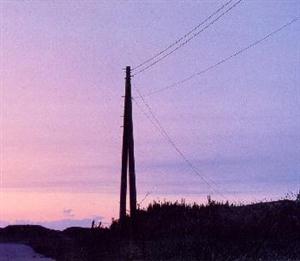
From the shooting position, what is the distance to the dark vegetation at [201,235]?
2445 cm

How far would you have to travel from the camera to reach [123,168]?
31.0 meters

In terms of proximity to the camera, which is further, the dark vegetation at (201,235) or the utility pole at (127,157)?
the utility pole at (127,157)

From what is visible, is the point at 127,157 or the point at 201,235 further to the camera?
the point at 127,157

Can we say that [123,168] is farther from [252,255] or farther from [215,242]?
[252,255]

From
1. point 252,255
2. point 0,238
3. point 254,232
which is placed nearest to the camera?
point 252,255

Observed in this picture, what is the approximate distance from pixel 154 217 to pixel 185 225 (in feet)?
10.2

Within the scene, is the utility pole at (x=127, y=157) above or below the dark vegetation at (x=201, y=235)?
above

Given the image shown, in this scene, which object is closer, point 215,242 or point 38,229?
point 215,242

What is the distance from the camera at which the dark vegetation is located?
24453mm

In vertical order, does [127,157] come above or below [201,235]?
above

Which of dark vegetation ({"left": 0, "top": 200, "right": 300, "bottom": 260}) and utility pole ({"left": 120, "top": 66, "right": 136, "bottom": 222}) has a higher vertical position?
utility pole ({"left": 120, "top": 66, "right": 136, "bottom": 222})

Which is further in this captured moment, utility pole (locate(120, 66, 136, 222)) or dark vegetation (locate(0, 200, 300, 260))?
utility pole (locate(120, 66, 136, 222))

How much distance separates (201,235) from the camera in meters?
27.9

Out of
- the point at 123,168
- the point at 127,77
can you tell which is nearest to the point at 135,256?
the point at 123,168
